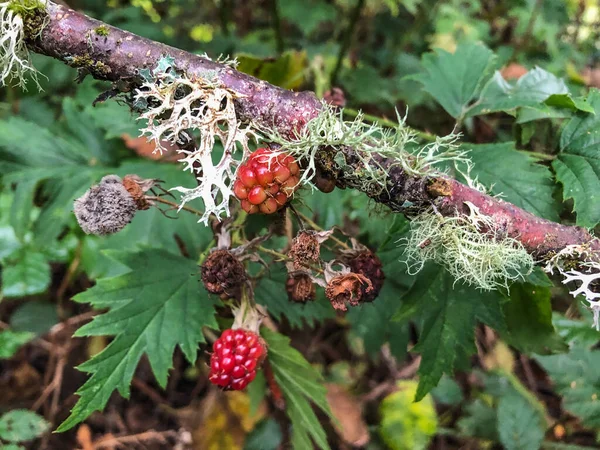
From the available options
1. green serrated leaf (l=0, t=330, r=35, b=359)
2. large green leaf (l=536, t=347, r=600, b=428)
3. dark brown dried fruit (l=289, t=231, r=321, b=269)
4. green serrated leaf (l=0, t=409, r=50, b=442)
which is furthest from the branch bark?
green serrated leaf (l=0, t=409, r=50, b=442)

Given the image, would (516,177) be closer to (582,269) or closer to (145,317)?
(582,269)

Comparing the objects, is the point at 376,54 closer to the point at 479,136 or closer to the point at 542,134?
the point at 479,136

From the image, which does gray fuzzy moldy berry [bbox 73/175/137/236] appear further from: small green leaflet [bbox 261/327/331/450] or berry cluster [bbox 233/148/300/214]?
small green leaflet [bbox 261/327/331/450]

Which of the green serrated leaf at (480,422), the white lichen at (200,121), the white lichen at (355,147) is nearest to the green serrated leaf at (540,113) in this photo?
the white lichen at (355,147)

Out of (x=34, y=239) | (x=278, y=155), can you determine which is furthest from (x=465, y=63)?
(x=34, y=239)

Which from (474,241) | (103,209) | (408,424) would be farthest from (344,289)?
(408,424)

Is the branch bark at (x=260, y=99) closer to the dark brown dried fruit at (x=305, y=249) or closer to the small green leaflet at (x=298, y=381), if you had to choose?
the dark brown dried fruit at (x=305, y=249)
